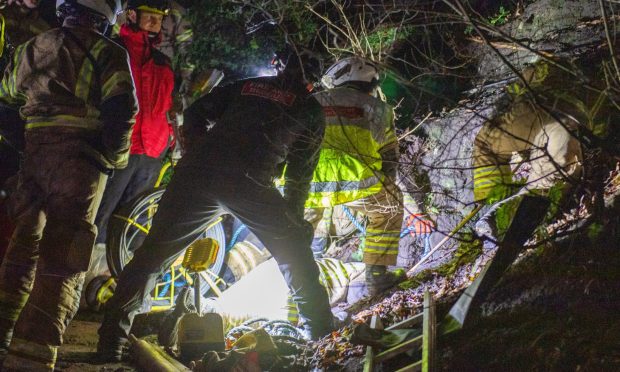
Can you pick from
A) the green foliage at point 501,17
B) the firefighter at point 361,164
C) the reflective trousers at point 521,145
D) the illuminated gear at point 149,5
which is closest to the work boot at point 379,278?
the firefighter at point 361,164

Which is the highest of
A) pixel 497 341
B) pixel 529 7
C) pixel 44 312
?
pixel 529 7

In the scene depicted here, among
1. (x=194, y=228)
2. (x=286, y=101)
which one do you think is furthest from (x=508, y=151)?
(x=194, y=228)

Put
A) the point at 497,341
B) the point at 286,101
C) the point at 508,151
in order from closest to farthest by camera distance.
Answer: the point at 497,341 → the point at 286,101 → the point at 508,151

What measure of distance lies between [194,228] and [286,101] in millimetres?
1369

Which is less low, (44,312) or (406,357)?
(44,312)

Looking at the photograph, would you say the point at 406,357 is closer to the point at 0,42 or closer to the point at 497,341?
the point at 497,341

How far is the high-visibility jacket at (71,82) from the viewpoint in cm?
387

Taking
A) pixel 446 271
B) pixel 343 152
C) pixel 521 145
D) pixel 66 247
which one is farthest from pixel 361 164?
pixel 66 247

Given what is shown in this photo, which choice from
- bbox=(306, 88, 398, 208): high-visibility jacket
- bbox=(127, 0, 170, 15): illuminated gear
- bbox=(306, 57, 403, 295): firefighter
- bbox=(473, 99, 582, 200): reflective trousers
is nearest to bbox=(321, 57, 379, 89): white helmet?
bbox=(306, 57, 403, 295): firefighter

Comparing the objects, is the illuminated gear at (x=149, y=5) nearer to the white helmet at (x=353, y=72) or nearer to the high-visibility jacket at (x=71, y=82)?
the high-visibility jacket at (x=71, y=82)

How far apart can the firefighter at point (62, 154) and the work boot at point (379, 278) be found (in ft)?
10.1

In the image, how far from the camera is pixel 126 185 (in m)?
5.94

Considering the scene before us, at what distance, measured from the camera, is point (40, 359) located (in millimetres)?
3283

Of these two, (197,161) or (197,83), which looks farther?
(197,83)
